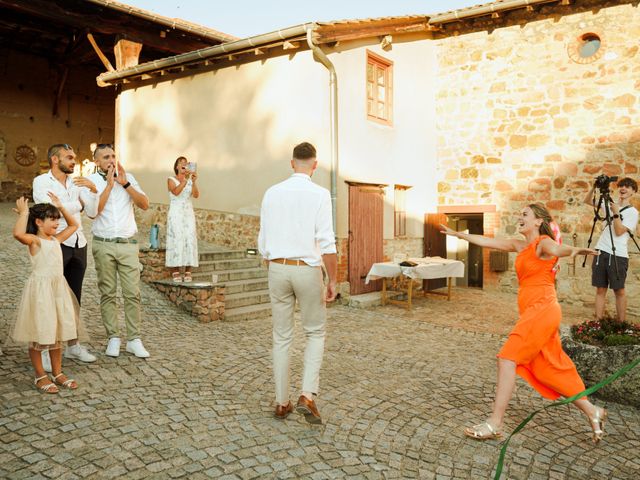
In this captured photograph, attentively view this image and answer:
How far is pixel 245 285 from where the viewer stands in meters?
7.82

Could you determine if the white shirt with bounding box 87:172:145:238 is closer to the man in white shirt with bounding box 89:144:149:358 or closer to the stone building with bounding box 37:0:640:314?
the man in white shirt with bounding box 89:144:149:358

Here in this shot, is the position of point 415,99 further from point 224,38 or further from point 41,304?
point 41,304

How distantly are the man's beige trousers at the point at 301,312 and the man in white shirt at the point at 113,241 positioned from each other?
70.7 inches

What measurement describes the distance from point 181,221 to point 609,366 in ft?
17.6

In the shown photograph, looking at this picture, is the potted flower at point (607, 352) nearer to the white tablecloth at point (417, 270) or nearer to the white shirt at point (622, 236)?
Answer: the white shirt at point (622, 236)

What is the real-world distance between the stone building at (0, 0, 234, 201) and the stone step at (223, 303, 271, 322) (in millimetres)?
7345

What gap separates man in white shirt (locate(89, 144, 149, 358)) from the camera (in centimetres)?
441

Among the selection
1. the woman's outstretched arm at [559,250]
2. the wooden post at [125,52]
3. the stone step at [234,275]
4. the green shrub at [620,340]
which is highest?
the wooden post at [125,52]

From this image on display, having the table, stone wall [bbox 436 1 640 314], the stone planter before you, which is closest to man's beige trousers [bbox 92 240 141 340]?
the stone planter

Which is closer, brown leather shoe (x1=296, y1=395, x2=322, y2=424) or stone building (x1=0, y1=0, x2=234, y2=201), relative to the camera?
brown leather shoe (x1=296, y1=395, x2=322, y2=424)

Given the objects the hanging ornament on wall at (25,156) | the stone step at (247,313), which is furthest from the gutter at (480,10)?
the hanging ornament on wall at (25,156)

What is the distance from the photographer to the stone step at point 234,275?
7.71 meters

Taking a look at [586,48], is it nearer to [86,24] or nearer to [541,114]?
[541,114]

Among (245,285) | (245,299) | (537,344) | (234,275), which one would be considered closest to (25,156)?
(234,275)
